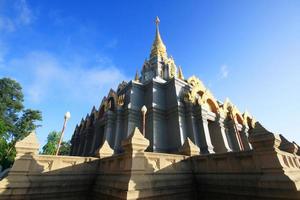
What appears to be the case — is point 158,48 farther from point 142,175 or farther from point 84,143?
point 142,175

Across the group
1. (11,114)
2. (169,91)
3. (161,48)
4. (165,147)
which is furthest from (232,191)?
(11,114)

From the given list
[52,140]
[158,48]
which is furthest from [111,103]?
[52,140]

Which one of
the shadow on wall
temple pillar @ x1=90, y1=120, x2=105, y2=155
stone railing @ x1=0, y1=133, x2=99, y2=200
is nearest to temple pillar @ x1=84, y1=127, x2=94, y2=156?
temple pillar @ x1=90, y1=120, x2=105, y2=155

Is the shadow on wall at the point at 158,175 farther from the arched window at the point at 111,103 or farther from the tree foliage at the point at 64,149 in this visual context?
the tree foliage at the point at 64,149

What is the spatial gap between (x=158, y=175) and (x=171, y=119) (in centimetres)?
1080

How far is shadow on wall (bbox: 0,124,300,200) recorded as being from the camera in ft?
19.4

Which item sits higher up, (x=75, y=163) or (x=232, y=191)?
(x=75, y=163)

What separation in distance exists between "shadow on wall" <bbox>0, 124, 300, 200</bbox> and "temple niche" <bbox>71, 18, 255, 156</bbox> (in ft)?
24.6

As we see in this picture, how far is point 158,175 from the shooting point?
737cm

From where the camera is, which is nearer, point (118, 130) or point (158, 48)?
point (118, 130)

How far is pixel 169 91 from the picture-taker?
20.0 metres

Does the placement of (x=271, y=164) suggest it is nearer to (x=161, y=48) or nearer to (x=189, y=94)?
(x=189, y=94)

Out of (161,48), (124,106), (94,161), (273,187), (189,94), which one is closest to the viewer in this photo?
(273,187)

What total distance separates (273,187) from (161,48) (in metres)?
29.3
